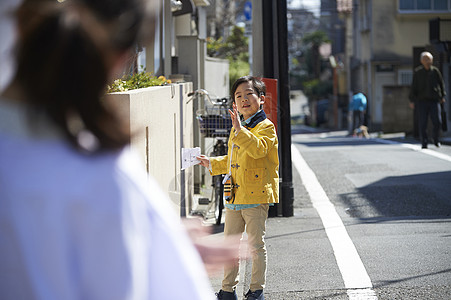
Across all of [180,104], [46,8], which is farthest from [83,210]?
[180,104]

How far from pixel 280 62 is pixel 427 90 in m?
6.93

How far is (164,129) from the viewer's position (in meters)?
6.96

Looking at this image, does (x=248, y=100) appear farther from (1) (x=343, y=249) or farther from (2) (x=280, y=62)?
(2) (x=280, y=62)

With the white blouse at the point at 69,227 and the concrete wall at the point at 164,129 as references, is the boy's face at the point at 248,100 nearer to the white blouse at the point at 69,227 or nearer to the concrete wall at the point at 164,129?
the concrete wall at the point at 164,129

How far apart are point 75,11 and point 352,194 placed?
9659 millimetres

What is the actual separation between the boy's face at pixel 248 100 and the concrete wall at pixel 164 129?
2.34ft

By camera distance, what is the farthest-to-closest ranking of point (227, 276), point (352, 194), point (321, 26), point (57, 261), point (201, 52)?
point (321, 26) < point (201, 52) < point (352, 194) < point (227, 276) < point (57, 261)

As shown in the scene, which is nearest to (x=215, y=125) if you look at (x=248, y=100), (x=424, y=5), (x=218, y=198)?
(x=218, y=198)

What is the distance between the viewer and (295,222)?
8711 millimetres

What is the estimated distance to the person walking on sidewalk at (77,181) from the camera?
127 centimetres

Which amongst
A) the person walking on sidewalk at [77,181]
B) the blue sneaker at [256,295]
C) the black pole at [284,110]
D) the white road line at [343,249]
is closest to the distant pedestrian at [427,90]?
the white road line at [343,249]

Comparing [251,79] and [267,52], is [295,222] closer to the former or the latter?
[267,52]

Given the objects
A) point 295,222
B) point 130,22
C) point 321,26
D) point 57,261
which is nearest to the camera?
point 57,261

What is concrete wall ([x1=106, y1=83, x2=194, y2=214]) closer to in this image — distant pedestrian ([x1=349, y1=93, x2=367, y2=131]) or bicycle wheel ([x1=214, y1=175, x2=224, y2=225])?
bicycle wheel ([x1=214, y1=175, x2=224, y2=225])
